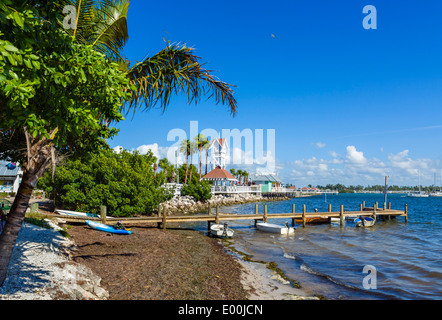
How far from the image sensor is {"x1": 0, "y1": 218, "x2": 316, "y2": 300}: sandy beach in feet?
23.8

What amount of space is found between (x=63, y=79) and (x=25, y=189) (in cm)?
274

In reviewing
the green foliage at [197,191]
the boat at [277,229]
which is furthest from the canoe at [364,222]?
the green foliage at [197,191]

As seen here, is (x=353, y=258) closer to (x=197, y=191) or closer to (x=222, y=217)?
(x=222, y=217)

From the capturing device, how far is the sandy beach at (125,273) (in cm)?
726

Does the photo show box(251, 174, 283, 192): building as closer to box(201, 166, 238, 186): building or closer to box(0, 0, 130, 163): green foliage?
box(201, 166, 238, 186): building

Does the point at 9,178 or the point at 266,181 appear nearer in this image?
the point at 9,178

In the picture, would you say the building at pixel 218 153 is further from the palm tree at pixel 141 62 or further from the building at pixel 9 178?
the palm tree at pixel 141 62

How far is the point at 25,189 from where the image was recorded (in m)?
5.51

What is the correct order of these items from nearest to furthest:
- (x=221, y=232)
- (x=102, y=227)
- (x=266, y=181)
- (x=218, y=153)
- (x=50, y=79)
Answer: (x=50, y=79) → (x=102, y=227) → (x=221, y=232) → (x=218, y=153) → (x=266, y=181)

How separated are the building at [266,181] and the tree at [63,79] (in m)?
82.7

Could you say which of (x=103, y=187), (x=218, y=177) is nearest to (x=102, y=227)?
(x=103, y=187)

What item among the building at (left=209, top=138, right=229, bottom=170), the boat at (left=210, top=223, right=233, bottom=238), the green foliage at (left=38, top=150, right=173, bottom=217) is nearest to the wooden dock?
the boat at (left=210, top=223, right=233, bottom=238)

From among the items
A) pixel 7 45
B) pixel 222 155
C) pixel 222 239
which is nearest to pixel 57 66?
pixel 7 45
